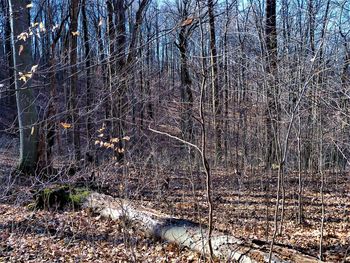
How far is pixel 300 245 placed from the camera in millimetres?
5418

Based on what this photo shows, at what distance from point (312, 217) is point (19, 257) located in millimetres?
5360

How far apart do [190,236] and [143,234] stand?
108cm

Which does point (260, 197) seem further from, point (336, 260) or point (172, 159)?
point (336, 260)

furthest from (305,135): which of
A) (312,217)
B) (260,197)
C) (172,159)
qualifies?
(172,159)

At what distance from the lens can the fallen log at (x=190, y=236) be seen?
4047mm

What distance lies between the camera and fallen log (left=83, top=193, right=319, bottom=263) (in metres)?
4.05

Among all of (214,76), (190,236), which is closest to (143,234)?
(190,236)

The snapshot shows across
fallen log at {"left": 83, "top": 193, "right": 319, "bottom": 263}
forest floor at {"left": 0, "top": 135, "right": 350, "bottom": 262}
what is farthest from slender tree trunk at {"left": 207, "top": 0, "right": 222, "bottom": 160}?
fallen log at {"left": 83, "top": 193, "right": 319, "bottom": 263}

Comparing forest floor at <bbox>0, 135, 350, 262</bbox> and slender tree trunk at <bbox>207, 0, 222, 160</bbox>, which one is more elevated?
slender tree trunk at <bbox>207, 0, 222, 160</bbox>

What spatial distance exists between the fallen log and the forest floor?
16 cm

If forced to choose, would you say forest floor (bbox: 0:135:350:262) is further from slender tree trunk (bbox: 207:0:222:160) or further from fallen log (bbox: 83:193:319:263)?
slender tree trunk (bbox: 207:0:222:160)

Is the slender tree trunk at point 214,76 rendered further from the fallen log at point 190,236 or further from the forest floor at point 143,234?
the fallen log at point 190,236

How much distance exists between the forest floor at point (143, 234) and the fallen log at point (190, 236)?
0.16 meters

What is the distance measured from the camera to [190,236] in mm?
5102
